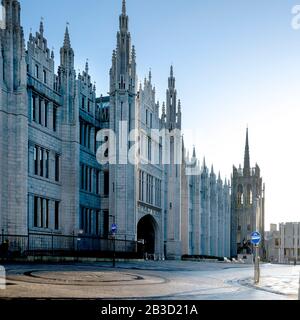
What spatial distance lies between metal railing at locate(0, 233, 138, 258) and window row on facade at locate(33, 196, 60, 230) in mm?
971

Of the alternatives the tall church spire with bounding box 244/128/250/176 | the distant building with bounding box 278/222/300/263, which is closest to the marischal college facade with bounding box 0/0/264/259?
the tall church spire with bounding box 244/128/250/176

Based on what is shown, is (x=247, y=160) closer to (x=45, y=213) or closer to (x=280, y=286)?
(x=45, y=213)

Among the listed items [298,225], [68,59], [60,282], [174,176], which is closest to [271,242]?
[298,225]

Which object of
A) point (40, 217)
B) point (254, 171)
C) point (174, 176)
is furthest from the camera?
point (254, 171)

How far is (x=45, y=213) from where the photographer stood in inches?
1517

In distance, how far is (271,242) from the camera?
161375mm

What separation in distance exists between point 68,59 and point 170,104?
22.1m

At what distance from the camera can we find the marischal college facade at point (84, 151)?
3388 cm

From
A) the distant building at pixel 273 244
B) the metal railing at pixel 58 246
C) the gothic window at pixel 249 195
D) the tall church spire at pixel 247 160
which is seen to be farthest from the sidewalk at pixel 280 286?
the distant building at pixel 273 244

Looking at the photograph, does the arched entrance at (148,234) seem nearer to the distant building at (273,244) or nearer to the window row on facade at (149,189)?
the window row on facade at (149,189)

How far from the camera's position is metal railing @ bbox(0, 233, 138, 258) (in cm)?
3189

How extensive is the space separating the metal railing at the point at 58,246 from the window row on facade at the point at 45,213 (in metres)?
0.97

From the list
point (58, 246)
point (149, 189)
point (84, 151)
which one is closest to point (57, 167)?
point (84, 151)
